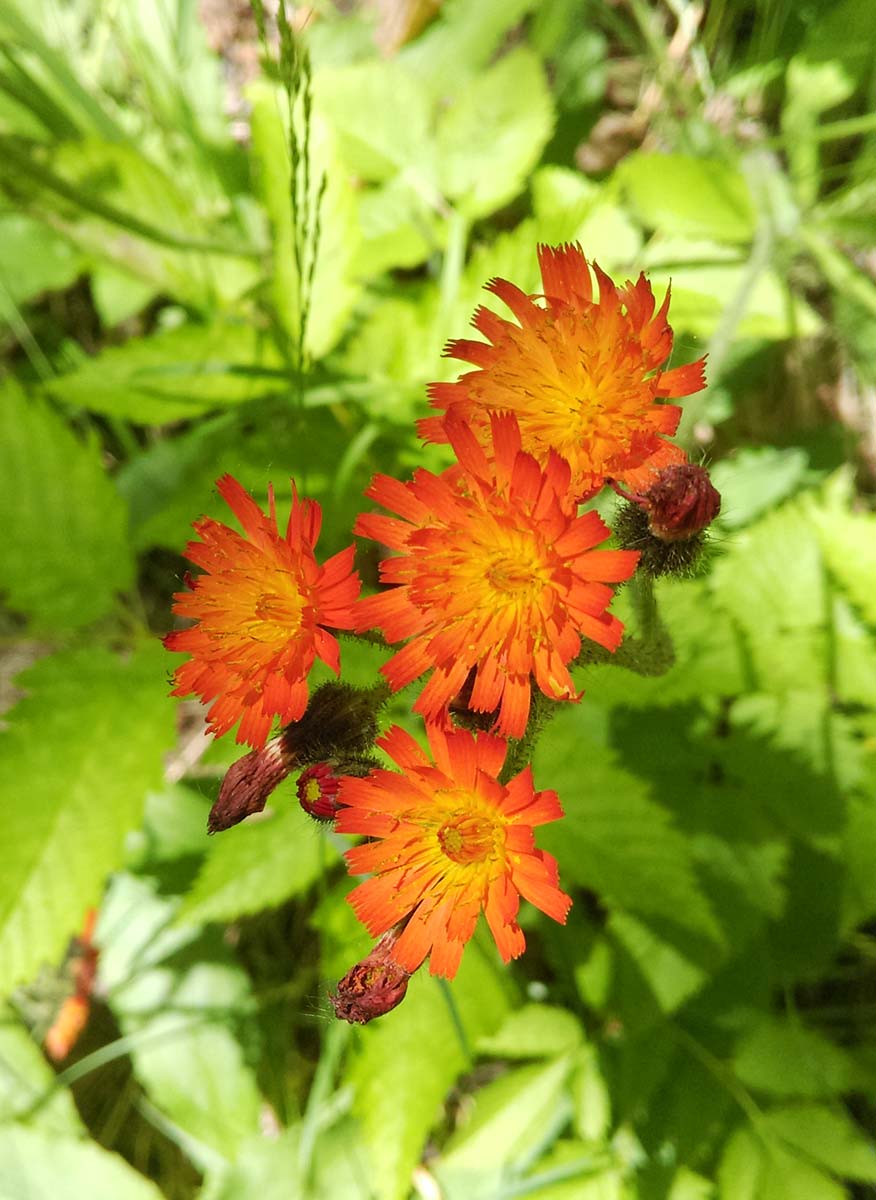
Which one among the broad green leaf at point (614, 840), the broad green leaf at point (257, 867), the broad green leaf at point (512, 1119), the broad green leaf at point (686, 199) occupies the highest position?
the broad green leaf at point (686, 199)

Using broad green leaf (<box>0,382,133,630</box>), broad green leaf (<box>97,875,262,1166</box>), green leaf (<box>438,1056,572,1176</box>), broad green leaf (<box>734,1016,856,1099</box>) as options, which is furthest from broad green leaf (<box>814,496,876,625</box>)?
broad green leaf (<box>97,875,262,1166</box>)

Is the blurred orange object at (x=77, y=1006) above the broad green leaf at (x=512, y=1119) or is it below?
above

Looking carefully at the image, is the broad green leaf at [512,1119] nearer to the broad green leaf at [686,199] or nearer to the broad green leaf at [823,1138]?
the broad green leaf at [823,1138]

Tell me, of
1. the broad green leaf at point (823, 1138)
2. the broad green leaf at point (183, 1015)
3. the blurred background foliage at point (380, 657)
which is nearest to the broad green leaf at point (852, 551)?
the blurred background foliage at point (380, 657)

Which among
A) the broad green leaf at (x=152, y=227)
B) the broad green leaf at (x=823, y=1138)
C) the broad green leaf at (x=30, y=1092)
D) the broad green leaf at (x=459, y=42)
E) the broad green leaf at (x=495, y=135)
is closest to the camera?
the broad green leaf at (x=823, y=1138)

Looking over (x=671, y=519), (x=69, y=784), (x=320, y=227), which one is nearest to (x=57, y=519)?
(x=69, y=784)

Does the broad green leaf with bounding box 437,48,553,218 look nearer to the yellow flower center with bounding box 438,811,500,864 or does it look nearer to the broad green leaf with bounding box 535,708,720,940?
the broad green leaf with bounding box 535,708,720,940

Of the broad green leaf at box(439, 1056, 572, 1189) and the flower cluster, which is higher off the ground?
the flower cluster

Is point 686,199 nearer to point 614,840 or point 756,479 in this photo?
point 756,479
